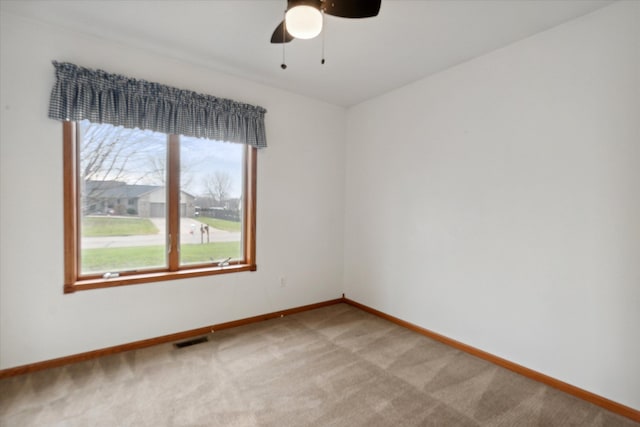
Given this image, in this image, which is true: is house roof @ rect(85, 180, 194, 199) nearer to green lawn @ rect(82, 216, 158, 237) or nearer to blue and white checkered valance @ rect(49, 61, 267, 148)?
green lawn @ rect(82, 216, 158, 237)

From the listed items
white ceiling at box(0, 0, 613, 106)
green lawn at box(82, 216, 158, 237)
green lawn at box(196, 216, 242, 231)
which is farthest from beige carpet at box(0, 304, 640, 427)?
white ceiling at box(0, 0, 613, 106)

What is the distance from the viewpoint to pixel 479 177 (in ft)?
8.60

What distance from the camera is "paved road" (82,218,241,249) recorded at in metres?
2.57

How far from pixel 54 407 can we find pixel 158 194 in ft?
5.72

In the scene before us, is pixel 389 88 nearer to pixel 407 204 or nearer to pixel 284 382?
pixel 407 204

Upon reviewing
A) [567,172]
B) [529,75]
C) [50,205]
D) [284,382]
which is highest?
[529,75]

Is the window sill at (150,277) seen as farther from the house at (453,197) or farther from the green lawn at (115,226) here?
the green lawn at (115,226)

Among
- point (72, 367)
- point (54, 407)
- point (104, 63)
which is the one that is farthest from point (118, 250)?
point (104, 63)

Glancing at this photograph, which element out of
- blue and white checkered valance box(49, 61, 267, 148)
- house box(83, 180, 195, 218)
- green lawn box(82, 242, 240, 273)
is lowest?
green lawn box(82, 242, 240, 273)

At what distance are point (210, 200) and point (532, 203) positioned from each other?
3016 mm

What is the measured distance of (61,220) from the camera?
2.31 meters

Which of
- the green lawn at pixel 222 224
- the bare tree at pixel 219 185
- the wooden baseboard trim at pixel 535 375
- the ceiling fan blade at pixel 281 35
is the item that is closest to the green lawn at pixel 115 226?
the green lawn at pixel 222 224

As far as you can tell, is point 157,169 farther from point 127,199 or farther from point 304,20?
point 304,20

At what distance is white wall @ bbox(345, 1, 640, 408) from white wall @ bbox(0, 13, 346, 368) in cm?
115
